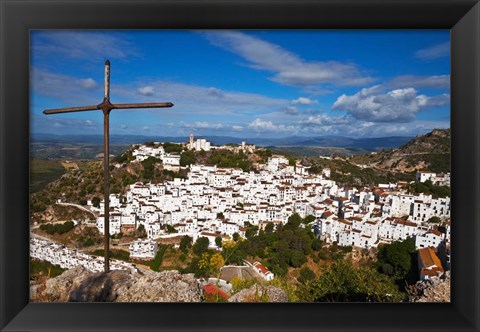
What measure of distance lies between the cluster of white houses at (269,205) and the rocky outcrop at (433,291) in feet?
6.76

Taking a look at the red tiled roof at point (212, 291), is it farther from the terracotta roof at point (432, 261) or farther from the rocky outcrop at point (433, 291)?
the terracotta roof at point (432, 261)

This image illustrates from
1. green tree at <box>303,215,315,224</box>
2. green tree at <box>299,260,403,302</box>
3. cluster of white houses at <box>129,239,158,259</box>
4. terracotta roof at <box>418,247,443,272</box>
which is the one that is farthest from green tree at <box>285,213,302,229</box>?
green tree at <box>299,260,403,302</box>

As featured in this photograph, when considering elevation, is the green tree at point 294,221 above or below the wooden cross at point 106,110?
below

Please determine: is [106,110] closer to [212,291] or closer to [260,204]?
[212,291]

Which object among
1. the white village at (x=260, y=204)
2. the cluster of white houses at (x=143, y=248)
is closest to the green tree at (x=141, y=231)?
the white village at (x=260, y=204)

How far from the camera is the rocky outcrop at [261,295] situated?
0.99m

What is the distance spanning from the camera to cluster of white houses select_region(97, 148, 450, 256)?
140 inches

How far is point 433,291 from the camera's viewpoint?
0.98 meters

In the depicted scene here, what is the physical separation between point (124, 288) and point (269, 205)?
3.37 metres

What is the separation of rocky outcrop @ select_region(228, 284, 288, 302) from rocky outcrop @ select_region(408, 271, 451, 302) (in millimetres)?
449

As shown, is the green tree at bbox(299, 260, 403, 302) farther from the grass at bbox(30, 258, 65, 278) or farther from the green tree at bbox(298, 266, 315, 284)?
the grass at bbox(30, 258, 65, 278)

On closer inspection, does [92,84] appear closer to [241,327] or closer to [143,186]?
[241,327]
